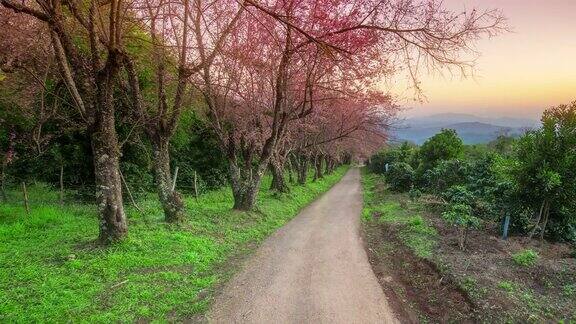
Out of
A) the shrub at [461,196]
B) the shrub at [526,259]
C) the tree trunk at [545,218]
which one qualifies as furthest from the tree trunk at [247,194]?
the tree trunk at [545,218]

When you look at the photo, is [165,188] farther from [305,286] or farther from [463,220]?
[463,220]

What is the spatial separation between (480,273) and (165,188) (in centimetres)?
928

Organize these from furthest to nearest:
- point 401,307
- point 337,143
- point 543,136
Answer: point 337,143, point 543,136, point 401,307

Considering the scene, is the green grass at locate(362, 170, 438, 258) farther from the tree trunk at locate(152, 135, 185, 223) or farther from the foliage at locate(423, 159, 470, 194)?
the tree trunk at locate(152, 135, 185, 223)

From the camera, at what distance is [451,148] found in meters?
25.7

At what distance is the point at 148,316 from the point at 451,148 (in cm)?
2387

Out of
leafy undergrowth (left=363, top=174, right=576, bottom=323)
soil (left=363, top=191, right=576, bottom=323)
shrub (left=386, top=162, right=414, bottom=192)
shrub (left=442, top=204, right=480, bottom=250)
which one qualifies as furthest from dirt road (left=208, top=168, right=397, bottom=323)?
shrub (left=386, top=162, right=414, bottom=192)

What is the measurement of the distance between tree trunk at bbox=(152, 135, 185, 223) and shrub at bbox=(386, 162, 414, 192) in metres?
17.6

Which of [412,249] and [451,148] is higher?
[451,148]

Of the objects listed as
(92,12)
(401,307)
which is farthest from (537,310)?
(92,12)

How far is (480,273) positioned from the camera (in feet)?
27.0

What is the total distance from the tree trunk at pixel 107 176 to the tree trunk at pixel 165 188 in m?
2.55

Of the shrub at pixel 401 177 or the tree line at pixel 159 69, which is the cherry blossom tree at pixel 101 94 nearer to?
the tree line at pixel 159 69

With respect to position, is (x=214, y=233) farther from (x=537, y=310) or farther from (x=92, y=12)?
(x=537, y=310)
